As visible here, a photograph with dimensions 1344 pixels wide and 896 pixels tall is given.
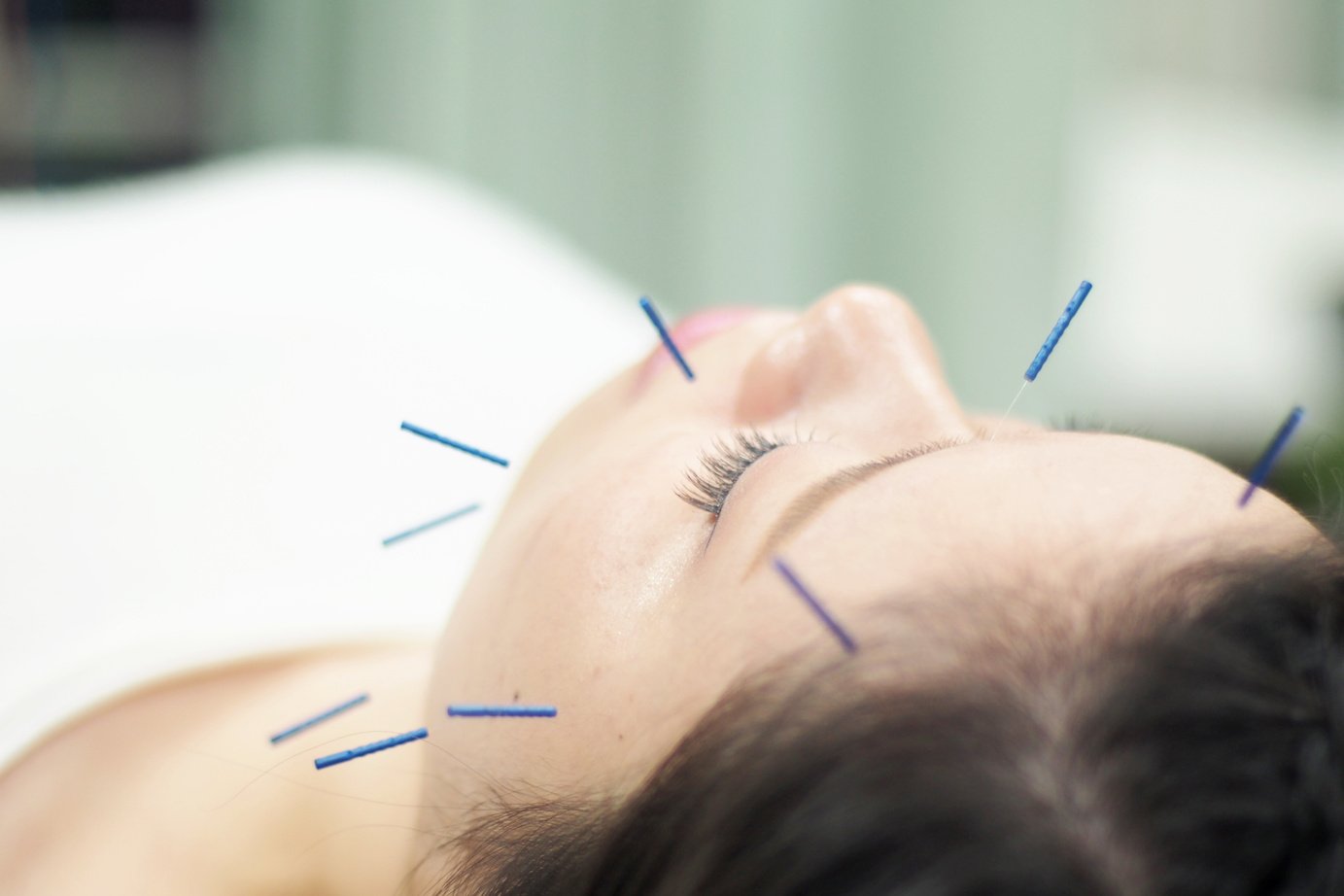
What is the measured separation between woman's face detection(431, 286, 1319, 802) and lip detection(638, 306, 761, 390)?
0.22 feet

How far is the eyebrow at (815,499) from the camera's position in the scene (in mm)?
545

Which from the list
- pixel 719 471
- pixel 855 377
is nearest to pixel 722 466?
pixel 719 471

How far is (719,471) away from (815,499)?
0.08 m

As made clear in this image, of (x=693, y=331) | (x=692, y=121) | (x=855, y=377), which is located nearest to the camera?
(x=855, y=377)

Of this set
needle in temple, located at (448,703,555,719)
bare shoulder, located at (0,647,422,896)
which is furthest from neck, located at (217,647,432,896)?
needle in temple, located at (448,703,555,719)

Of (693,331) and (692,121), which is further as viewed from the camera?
(692,121)

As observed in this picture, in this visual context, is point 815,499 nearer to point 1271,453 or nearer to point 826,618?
point 826,618

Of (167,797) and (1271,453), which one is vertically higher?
(1271,453)

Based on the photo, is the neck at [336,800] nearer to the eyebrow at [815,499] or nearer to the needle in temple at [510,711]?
the needle in temple at [510,711]

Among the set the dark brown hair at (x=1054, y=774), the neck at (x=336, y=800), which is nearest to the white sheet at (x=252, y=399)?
the neck at (x=336, y=800)

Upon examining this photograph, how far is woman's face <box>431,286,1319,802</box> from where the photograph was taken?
0.50 metres

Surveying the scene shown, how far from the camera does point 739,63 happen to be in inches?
78.7

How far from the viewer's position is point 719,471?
618mm

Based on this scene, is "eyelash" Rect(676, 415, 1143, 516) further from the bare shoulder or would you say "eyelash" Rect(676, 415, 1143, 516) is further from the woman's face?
the bare shoulder
